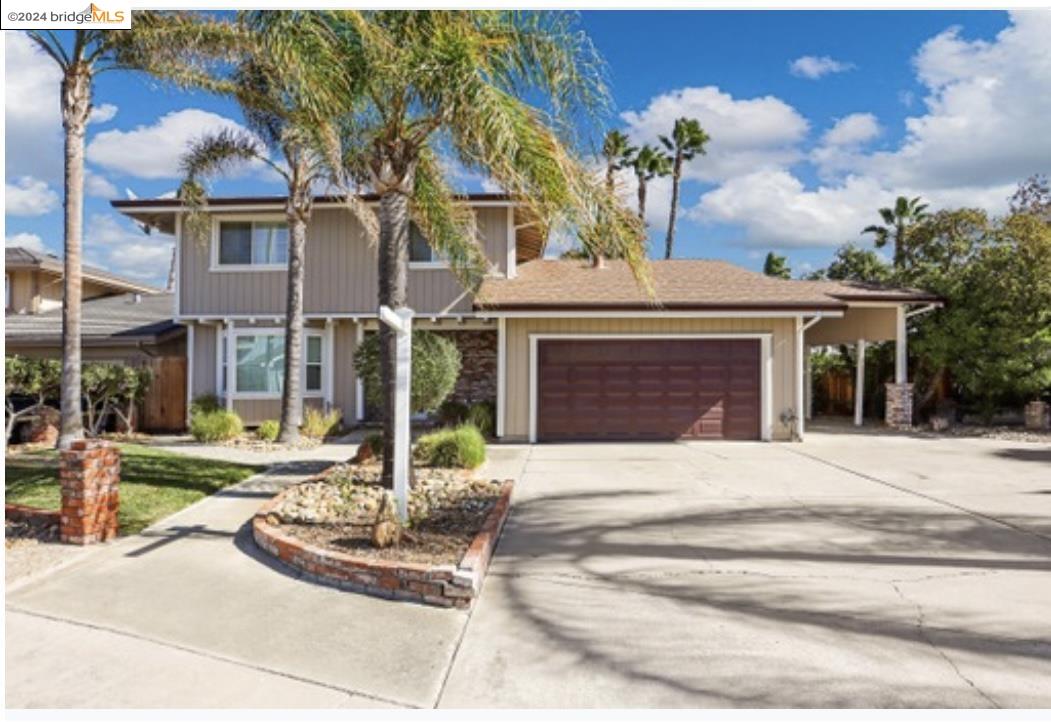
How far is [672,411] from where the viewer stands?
1502 cm

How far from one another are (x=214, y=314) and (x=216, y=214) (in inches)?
91.5

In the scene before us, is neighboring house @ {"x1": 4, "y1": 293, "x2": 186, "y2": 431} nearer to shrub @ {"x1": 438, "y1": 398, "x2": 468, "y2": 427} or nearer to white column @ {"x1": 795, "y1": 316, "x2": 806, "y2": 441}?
shrub @ {"x1": 438, "y1": 398, "x2": 468, "y2": 427}

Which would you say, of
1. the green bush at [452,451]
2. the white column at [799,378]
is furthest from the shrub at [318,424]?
the white column at [799,378]

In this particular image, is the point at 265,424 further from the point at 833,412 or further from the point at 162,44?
the point at 833,412

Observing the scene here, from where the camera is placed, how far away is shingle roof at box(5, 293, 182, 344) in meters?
16.6

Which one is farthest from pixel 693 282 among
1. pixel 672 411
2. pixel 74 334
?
pixel 74 334

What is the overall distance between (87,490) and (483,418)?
904cm

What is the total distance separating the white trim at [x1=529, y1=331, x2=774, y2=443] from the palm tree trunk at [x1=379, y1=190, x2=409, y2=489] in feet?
23.3

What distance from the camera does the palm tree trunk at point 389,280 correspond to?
7.87 meters

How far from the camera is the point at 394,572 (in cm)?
506

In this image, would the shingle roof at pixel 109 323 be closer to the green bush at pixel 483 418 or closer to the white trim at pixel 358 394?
the white trim at pixel 358 394

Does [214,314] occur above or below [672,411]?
above

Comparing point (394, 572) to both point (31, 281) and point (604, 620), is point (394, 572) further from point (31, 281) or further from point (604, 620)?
point (31, 281)

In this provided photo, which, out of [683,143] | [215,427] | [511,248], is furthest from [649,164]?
[215,427]
